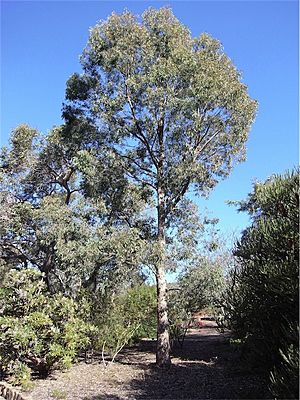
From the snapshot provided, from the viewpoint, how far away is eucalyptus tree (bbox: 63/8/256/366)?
9.43m

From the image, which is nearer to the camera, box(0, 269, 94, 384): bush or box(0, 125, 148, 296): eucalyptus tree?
box(0, 269, 94, 384): bush

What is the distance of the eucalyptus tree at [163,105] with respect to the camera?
9.43 m

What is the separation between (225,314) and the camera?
6.60 meters

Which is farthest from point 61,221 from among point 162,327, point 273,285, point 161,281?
point 273,285

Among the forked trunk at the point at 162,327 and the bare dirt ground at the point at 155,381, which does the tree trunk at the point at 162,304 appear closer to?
the forked trunk at the point at 162,327

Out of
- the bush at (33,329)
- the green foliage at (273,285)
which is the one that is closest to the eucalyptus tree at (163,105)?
the bush at (33,329)

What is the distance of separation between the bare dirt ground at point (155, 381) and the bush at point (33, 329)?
475 mm

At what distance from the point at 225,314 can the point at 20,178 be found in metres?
10.1

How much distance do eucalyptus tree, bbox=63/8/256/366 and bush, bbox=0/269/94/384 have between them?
8.09 feet

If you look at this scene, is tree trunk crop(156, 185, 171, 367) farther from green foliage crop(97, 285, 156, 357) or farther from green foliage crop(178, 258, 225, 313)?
green foliage crop(97, 285, 156, 357)

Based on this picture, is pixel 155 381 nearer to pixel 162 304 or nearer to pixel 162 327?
pixel 162 327

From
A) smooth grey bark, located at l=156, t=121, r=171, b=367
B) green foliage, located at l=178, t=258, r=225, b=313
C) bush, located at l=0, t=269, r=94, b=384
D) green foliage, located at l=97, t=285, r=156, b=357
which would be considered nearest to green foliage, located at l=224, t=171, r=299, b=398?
green foliage, located at l=178, t=258, r=225, b=313

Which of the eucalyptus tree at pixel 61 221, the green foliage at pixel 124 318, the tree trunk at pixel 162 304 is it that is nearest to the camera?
the eucalyptus tree at pixel 61 221

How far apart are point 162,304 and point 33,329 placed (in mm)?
3313
